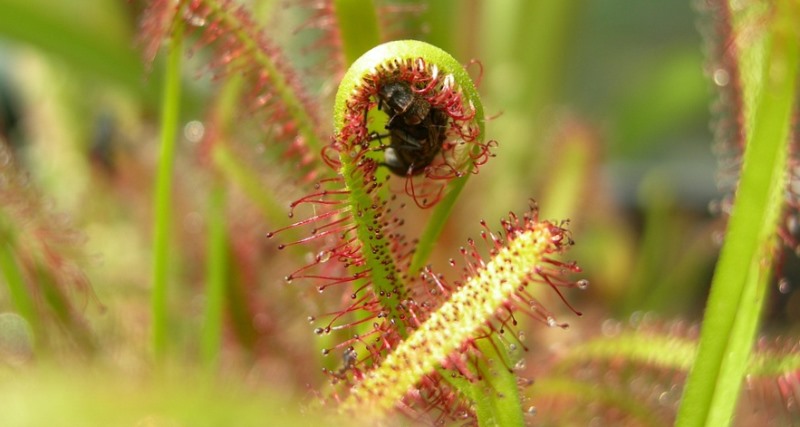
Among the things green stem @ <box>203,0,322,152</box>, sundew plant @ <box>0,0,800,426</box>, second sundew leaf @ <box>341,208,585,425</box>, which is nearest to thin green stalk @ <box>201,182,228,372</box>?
sundew plant @ <box>0,0,800,426</box>

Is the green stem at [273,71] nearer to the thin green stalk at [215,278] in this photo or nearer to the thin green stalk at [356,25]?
the thin green stalk at [356,25]

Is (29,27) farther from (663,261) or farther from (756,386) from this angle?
(663,261)

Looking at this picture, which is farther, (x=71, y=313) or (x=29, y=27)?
(x=29, y=27)

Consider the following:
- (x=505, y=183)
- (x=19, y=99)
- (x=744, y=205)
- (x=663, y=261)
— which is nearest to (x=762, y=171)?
(x=744, y=205)

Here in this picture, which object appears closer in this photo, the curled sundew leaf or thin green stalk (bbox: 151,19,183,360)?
the curled sundew leaf

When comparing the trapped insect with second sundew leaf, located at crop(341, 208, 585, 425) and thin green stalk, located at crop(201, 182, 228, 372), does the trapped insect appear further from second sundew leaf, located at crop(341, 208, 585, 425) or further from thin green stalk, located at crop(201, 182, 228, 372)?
thin green stalk, located at crop(201, 182, 228, 372)

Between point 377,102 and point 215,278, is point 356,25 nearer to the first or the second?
point 377,102

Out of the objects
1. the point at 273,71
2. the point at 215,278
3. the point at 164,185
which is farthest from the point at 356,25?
the point at 215,278
